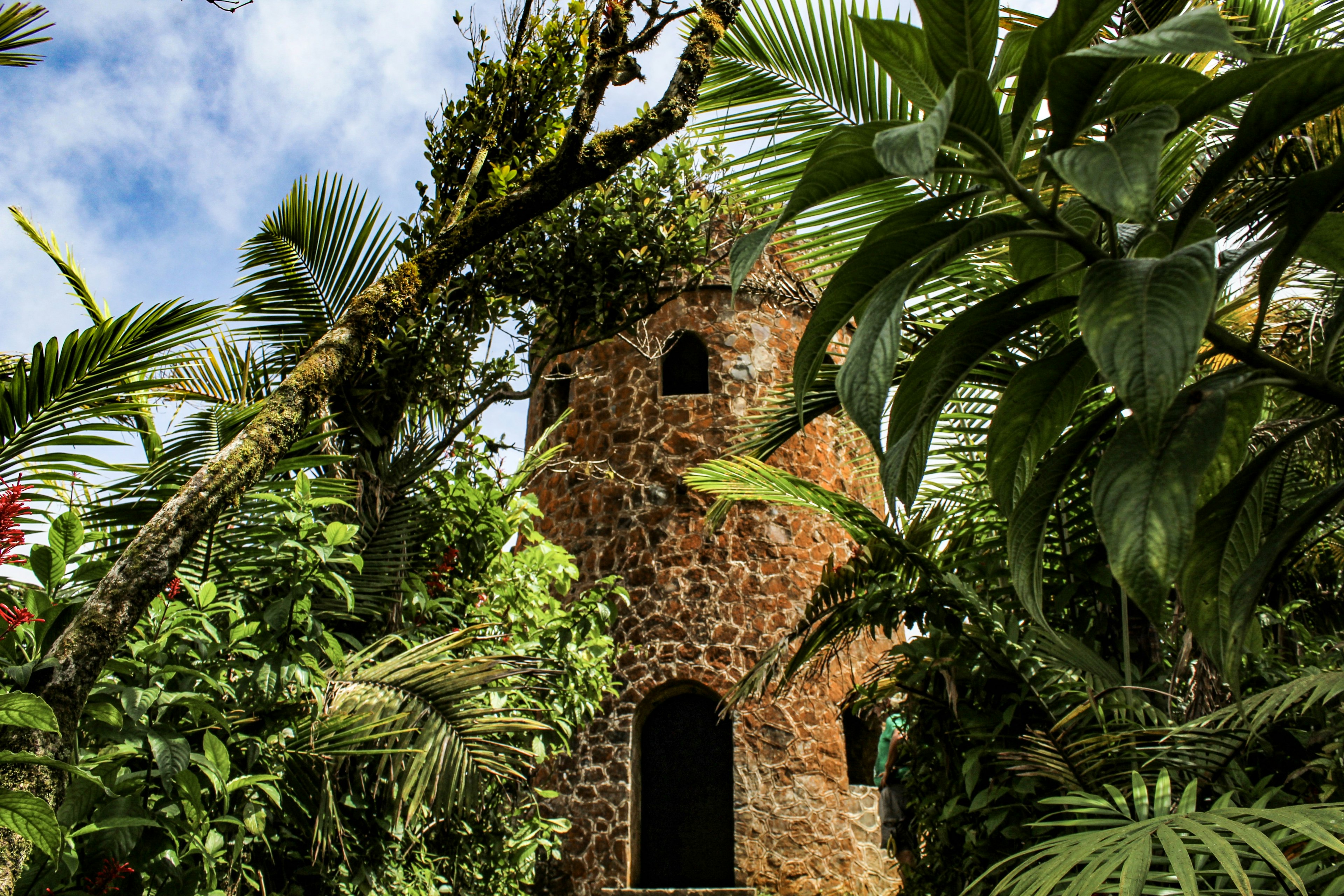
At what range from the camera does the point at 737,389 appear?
797cm

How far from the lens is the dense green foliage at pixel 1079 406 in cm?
81

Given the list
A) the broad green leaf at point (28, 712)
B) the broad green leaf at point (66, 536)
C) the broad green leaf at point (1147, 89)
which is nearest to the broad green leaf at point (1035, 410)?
the broad green leaf at point (1147, 89)

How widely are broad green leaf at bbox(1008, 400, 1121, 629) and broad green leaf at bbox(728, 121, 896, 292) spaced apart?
38 centimetres

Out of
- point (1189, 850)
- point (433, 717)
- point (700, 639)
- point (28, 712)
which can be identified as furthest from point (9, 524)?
point (700, 639)

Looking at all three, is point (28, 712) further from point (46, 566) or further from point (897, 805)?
point (897, 805)

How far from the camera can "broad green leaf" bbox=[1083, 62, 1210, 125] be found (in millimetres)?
915

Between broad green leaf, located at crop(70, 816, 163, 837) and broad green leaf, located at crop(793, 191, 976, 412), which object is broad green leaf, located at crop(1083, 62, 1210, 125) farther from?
broad green leaf, located at crop(70, 816, 163, 837)

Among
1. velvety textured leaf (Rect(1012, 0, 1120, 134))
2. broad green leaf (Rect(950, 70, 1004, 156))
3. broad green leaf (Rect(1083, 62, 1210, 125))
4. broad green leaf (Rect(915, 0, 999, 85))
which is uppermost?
broad green leaf (Rect(915, 0, 999, 85))

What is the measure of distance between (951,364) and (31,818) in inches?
60.1

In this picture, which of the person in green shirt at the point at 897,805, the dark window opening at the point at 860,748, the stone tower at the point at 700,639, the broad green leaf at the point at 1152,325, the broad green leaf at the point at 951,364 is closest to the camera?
the broad green leaf at the point at 1152,325

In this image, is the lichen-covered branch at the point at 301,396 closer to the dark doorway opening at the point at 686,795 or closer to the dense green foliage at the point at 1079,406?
the dense green foliage at the point at 1079,406

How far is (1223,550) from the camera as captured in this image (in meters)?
1.03

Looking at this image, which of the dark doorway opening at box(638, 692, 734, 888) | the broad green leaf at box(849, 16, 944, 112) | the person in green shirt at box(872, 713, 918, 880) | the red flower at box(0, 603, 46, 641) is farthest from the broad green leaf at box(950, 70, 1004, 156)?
the dark doorway opening at box(638, 692, 734, 888)

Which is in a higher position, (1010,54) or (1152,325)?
(1010,54)
